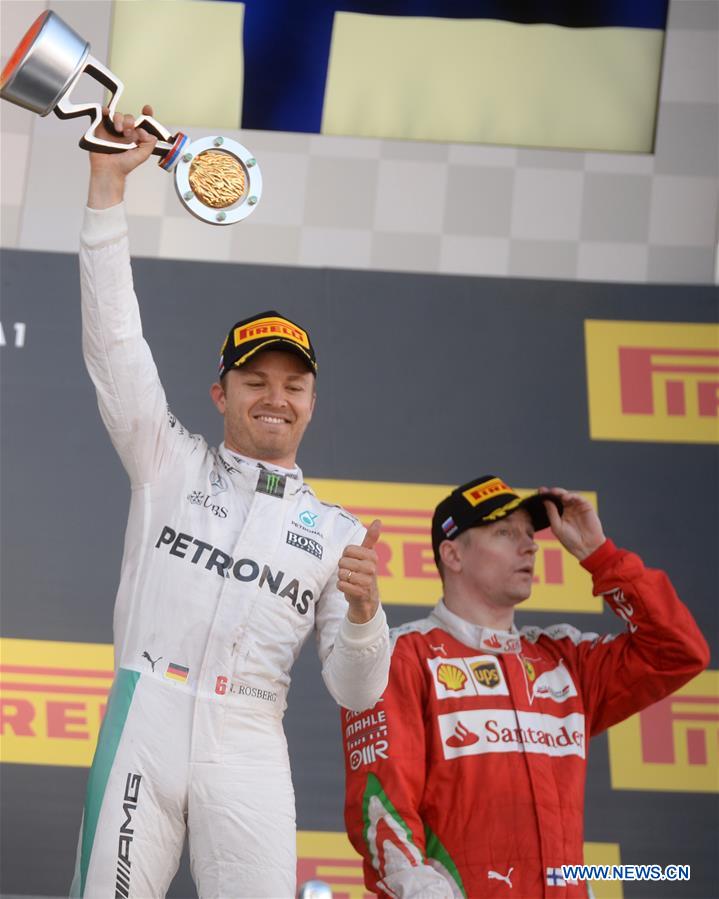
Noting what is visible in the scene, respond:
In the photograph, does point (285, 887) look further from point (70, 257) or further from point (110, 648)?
point (70, 257)

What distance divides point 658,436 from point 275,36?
4.79ft

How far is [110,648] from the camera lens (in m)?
2.94

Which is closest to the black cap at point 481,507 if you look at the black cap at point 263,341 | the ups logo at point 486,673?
the ups logo at point 486,673

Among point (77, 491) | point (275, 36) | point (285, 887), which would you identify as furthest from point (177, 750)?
point (275, 36)

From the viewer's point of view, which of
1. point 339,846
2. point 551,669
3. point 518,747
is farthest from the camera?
point 339,846

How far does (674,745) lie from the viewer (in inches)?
114

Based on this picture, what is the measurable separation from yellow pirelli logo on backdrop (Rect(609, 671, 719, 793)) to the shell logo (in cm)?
88

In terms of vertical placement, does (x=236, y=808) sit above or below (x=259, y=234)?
below

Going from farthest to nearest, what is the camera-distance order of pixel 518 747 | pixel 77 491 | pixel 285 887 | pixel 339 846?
pixel 77 491 → pixel 339 846 → pixel 518 747 → pixel 285 887

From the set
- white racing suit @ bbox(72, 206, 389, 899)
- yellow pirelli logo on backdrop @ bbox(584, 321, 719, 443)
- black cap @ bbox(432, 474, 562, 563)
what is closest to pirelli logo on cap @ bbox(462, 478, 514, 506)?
black cap @ bbox(432, 474, 562, 563)

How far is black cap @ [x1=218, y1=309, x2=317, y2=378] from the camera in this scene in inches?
77.5

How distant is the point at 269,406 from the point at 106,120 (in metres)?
0.50

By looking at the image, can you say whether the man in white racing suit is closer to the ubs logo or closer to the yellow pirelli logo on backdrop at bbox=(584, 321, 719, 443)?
the ubs logo

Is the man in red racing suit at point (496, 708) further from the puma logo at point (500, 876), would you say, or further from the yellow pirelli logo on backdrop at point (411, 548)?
the yellow pirelli logo on backdrop at point (411, 548)
